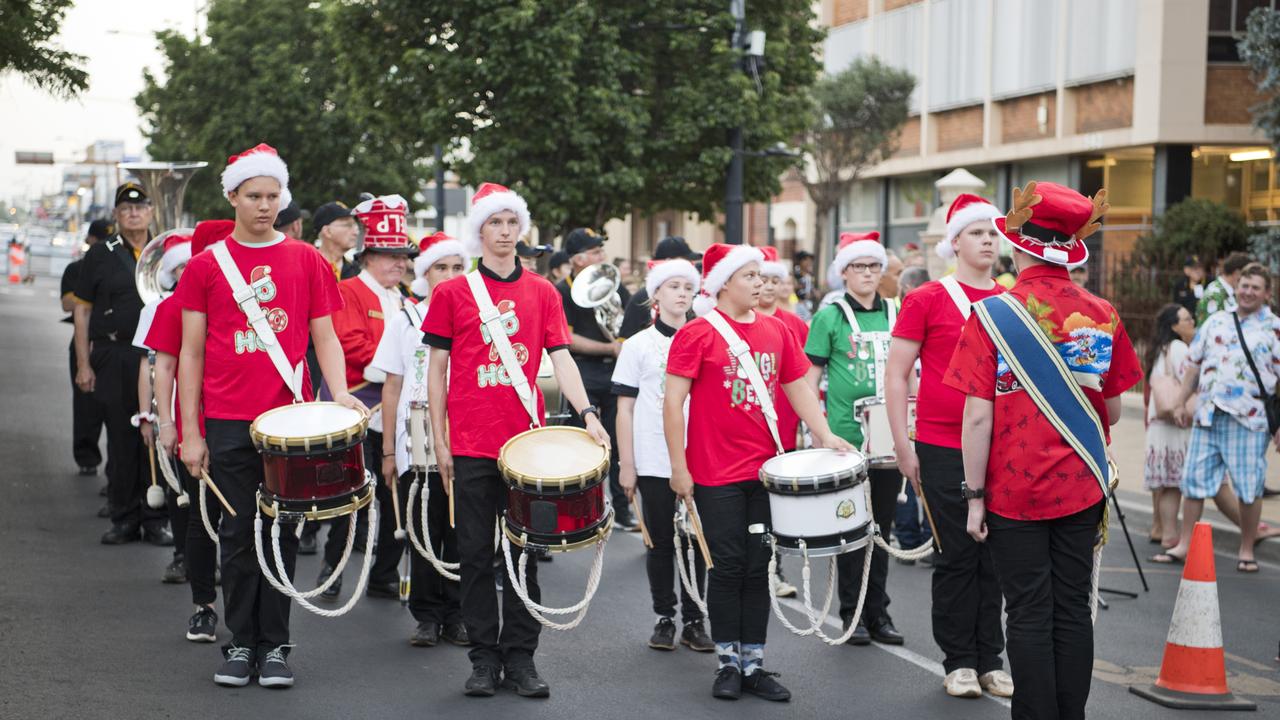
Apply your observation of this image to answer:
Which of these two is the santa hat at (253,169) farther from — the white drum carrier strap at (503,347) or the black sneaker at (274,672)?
the black sneaker at (274,672)

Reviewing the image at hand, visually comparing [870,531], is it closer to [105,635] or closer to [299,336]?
[299,336]

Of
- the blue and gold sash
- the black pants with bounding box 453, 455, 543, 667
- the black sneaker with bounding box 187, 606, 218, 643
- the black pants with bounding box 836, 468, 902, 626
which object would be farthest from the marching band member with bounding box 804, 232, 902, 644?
the black sneaker with bounding box 187, 606, 218, 643

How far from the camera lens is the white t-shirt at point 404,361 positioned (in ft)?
24.4

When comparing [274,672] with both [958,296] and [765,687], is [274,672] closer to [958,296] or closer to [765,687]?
[765,687]

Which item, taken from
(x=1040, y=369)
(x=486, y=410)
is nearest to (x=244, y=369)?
(x=486, y=410)

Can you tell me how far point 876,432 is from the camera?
7.51m

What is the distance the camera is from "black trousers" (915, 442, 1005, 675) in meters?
6.52

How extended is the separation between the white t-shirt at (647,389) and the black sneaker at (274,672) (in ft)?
6.65

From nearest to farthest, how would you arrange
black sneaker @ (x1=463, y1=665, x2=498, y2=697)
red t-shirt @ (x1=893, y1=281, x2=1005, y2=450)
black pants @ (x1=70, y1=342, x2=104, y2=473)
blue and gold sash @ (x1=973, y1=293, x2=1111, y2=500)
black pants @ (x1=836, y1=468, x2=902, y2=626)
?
blue and gold sash @ (x1=973, y1=293, x2=1111, y2=500)
black sneaker @ (x1=463, y1=665, x2=498, y2=697)
red t-shirt @ (x1=893, y1=281, x2=1005, y2=450)
black pants @ (x1=836, y1=468, x2=902, y2=626)
black pants @ (x1=70, y1=342, x2=104, y2=473)

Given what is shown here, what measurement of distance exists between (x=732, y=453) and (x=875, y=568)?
5.52 ft

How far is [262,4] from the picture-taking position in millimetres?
35375

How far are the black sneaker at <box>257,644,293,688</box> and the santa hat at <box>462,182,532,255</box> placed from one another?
198 centimetres

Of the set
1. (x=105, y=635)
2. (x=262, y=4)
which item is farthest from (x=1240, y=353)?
(x=262, y=4)

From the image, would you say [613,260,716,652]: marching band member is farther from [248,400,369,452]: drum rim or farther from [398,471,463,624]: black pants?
[248,400,369,452]: drum rim
